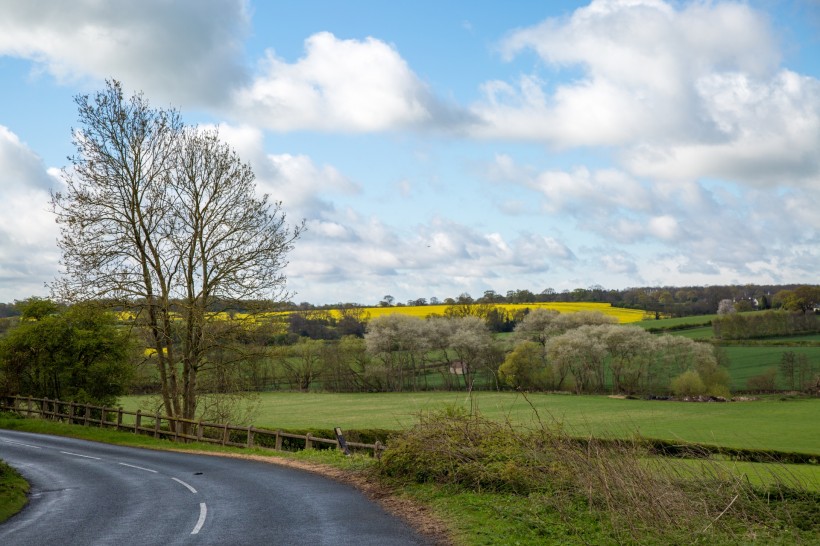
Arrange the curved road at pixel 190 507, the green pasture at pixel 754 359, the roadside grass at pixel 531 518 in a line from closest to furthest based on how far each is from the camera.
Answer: the roadside grass at pixel 531 518 → the curved road at pixel 190 507 → the green pasture at pixel 754 359

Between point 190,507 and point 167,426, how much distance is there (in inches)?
880

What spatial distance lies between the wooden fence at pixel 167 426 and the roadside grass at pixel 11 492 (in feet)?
28.9

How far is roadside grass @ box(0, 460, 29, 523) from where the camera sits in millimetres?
14531

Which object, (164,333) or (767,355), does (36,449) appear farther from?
(767,355)

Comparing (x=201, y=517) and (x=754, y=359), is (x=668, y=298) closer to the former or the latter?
(x=754, y=359)

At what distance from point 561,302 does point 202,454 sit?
14120cm

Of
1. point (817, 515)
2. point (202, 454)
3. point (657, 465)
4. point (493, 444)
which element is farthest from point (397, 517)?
point (202, 454)

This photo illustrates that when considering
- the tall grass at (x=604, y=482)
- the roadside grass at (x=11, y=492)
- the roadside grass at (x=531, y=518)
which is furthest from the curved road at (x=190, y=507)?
the tall grass at (x=604, y=482)

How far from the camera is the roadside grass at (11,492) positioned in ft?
47.7

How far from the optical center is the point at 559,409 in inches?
2670

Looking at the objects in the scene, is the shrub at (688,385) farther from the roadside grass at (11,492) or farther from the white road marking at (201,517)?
the white road marking at (201,517)

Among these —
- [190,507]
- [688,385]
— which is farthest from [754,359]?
[190,507]

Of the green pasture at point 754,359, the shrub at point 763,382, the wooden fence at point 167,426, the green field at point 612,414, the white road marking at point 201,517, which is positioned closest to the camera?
the white road marking at point 201,517

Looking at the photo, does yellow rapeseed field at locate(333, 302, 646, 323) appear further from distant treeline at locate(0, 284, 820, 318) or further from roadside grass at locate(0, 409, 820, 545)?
roadside grass at locate(0, 409, 820, 545)
